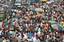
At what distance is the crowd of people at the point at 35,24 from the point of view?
2418 millimetres

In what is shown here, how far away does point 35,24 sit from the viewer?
2.62 metres

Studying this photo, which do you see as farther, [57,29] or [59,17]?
[59,17]

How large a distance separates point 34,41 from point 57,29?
1.18ft

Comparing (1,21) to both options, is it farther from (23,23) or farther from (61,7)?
(61,7)

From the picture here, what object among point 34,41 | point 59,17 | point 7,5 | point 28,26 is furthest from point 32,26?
point 7,5

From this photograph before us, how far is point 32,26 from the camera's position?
2.58 meters

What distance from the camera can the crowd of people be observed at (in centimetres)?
242

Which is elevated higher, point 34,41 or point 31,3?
point 31,3

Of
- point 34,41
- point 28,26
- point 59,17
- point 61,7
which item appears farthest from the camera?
point 61,7

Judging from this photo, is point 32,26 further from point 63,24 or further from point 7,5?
point 7,5

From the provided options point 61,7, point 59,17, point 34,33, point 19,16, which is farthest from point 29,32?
point 61,7

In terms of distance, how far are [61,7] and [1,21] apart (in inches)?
36.6

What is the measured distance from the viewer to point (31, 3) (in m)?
3.03

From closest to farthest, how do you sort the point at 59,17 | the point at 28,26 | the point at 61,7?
the point at 28,26 → the point at 59,17 → the point at 61,7
